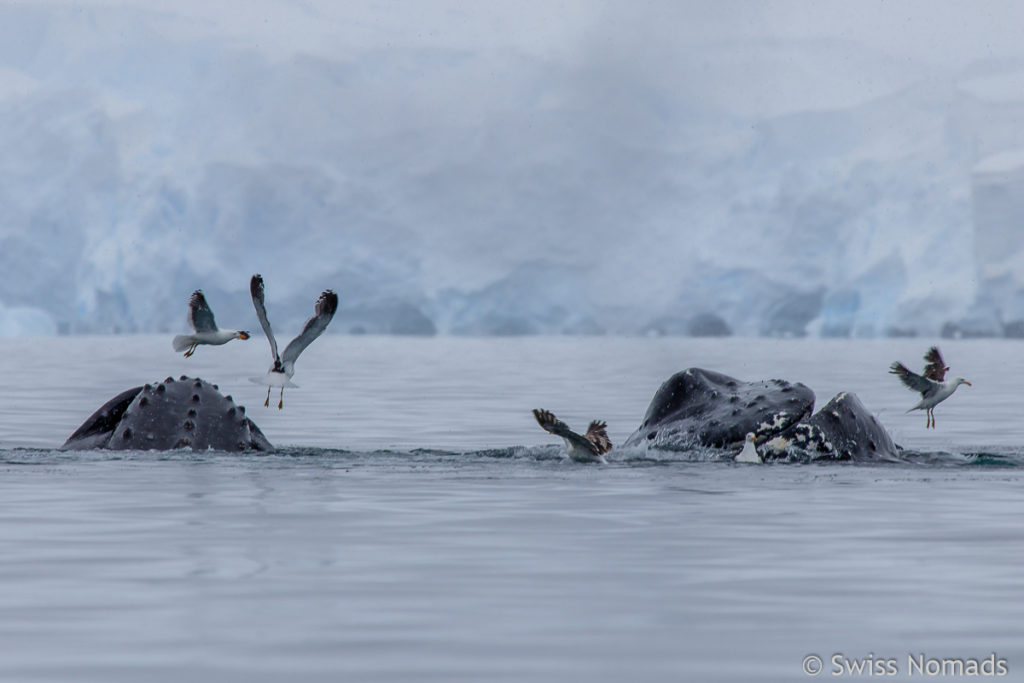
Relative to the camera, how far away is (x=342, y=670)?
6605 millimetres

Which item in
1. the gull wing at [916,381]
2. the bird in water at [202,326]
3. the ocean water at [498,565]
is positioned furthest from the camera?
the gull wing at [916,381]

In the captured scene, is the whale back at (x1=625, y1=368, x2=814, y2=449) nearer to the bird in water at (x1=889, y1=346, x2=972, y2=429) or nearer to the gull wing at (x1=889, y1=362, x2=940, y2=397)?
the gull wing at (x1=889, y1=362, x2=940, y2=397)

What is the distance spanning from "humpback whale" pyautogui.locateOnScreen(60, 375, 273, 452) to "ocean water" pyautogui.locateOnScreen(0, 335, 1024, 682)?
27cm

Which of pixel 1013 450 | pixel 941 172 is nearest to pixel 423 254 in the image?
pixel 941 172

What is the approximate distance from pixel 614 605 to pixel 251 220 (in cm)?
12671

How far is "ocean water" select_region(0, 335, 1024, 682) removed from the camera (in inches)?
274

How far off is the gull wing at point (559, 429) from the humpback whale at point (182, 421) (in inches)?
119

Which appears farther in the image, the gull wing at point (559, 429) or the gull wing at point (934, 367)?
the gull wing at point (934, 367)

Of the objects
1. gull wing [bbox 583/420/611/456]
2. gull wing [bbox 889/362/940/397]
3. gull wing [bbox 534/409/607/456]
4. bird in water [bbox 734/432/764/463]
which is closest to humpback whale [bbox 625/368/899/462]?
bird in water [bbox 734/432/764/463]

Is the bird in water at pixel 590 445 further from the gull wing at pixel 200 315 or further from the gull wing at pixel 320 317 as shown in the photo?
the gull wing at pixel 200 315

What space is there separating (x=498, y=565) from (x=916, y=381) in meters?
9.99

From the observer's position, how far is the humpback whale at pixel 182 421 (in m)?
15.7

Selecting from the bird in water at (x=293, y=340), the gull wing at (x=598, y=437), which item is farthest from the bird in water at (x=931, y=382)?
the bird in water at (x=293, y=340)

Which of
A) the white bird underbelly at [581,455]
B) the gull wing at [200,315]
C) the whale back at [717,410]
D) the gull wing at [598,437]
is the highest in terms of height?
the gull wing at [200,315]
